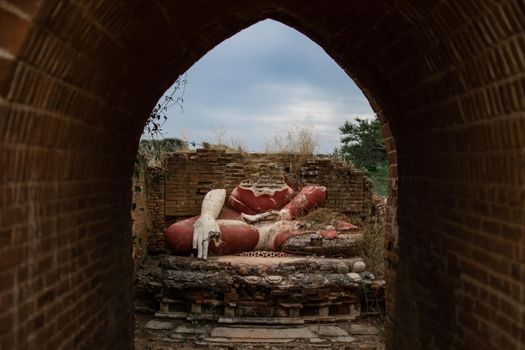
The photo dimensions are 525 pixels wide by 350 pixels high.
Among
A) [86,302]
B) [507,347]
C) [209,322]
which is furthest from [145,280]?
[507,347]

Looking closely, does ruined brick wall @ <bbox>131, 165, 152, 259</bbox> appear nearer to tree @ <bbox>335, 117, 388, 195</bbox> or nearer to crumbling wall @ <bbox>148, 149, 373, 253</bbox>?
crumbling wall @ <bbox>148, 149, 373, 253</bbox>

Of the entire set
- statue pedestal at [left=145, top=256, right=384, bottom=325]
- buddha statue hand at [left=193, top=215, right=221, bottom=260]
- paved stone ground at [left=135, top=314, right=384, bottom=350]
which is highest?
buddha statue hand at [left=193, top=215, right=221, bottom=260]

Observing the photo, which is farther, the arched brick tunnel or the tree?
the tree

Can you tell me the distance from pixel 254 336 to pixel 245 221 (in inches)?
138

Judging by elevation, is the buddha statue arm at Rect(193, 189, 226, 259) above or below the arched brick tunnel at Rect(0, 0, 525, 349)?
below

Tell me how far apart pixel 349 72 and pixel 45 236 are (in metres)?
3.45

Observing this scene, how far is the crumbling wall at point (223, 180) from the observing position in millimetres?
12984

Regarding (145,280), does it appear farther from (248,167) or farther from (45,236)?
(45,236)

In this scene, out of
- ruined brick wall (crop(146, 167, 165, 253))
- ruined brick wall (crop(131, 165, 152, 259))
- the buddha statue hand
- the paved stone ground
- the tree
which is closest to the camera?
the paved stone ground

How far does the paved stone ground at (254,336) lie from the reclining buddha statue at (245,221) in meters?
1.55

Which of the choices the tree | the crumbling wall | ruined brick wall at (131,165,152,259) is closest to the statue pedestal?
ruined brick wall at (131,165,152,259)

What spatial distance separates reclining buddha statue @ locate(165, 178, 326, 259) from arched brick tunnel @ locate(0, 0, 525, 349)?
192 inches

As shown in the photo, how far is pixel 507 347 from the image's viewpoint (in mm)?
2768

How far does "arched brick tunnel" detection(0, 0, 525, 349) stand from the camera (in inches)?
96.1
